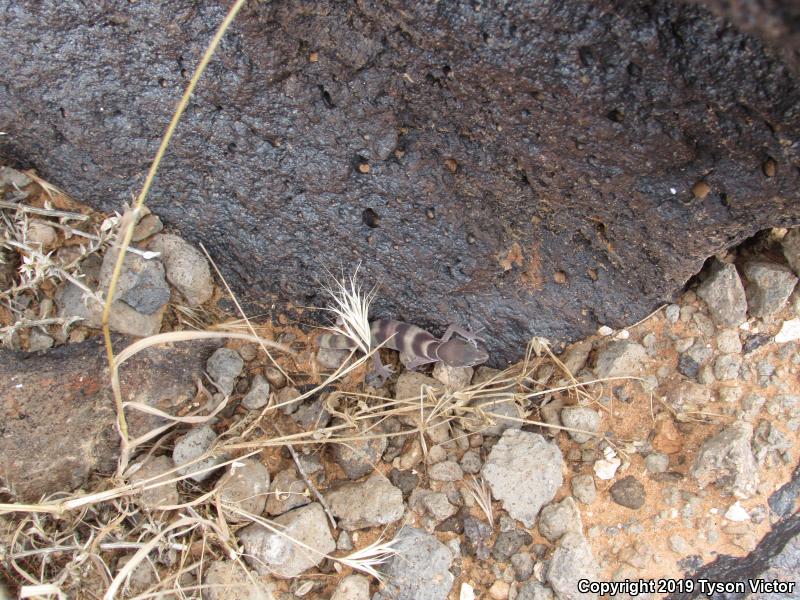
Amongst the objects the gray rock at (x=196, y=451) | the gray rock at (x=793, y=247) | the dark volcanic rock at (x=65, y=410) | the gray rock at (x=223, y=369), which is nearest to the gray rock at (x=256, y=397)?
the gray rock at (x=223, y=369)

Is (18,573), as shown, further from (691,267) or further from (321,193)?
(691,267)

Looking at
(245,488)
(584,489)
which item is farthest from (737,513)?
(245,488)

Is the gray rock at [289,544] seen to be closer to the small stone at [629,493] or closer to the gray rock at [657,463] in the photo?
the small stone at [629,493]

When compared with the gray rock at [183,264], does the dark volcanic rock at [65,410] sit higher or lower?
lower

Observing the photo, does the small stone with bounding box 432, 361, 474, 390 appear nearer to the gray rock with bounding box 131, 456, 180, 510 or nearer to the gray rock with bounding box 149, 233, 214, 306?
the gray rock with bounding box 149, 233, 214, 306

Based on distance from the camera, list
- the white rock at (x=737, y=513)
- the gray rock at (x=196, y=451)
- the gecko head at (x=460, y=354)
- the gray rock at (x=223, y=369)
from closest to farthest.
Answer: the white rock at (x=737, y=513), the gray rock at (x=196, y=451), the gray rock at (x=223, y=369), the gecko head at (x=460, y=354)
